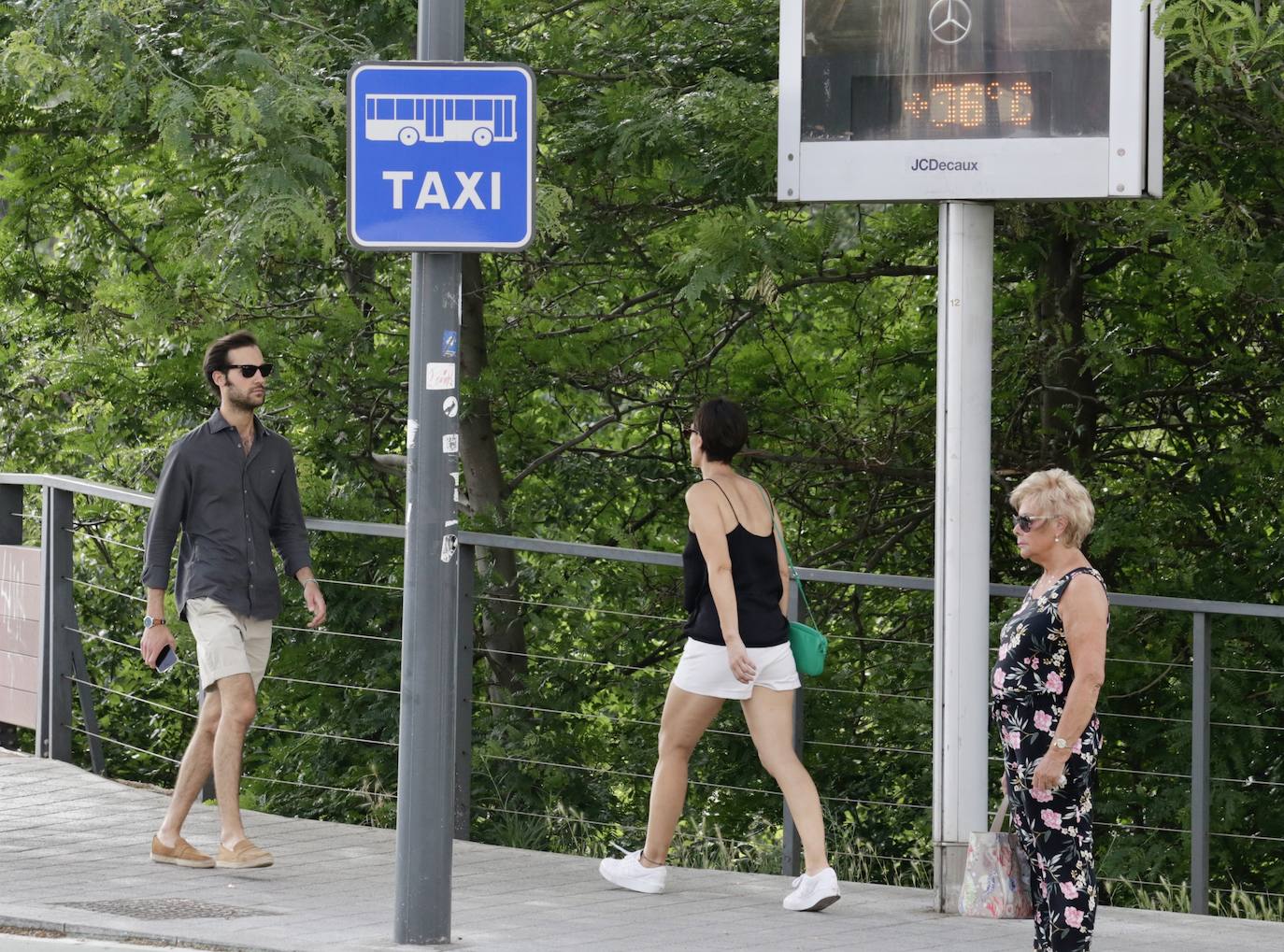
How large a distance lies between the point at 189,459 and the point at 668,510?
19.5 feet

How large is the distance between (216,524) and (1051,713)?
131 inches

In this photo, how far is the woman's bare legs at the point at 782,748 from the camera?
6.94 meters

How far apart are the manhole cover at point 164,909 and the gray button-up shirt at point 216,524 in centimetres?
116

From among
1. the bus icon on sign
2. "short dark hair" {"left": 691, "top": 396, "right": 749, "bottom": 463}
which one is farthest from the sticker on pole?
"short dark hair" {"left": 691, "top": 396, "right": 749, "bottom": 463}

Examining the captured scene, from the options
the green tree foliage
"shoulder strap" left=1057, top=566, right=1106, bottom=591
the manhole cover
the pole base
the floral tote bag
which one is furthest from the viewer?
the green tree foliage

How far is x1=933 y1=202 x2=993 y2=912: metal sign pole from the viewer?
6.79 m

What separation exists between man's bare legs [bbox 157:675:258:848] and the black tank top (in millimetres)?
1751

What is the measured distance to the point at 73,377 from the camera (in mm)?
11875

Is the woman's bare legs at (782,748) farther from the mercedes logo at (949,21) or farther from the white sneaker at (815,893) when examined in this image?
the mercedes logo at (949,21)

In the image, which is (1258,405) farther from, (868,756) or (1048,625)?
(1048,625)

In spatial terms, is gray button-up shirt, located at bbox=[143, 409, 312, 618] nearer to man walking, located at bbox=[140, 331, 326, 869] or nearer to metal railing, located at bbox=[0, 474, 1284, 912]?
man walking, located at bbox=[140, 331, 326, 869]

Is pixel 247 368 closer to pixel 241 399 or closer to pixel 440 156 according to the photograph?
pixel 241 399

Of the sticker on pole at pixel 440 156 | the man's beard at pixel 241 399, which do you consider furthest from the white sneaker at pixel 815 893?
the man's beard at pixel 241 399

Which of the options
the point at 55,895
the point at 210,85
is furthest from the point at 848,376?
the point at 55,895
